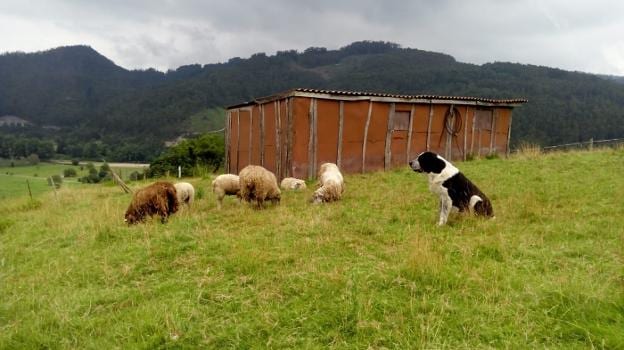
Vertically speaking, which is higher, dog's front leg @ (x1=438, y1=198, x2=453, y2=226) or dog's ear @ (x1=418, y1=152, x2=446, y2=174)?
dog's ear @ (x1=418, y1=152, x2=446, y2=174)

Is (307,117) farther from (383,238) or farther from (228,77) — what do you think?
(228,77)

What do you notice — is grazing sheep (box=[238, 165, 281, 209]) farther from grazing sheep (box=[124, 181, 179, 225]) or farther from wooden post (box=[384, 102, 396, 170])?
wooden post (box=[384, 102, 396, 170])

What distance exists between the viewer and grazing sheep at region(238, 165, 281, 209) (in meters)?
9.63

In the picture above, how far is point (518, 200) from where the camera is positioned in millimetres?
8836

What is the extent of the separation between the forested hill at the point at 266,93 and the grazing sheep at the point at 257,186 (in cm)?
5390

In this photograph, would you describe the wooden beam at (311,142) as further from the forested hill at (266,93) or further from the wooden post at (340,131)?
the forested hill at (266,93)

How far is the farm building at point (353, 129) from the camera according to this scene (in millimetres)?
14953

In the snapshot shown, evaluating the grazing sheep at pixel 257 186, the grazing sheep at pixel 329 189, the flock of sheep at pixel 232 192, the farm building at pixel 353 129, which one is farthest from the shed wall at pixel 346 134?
the grazing sheep at pixel 257 186

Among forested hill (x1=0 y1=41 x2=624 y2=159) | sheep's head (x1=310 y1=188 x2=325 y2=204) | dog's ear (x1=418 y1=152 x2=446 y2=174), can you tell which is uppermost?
forested hill (x1=0 y1=41 x2=624 y2=159)

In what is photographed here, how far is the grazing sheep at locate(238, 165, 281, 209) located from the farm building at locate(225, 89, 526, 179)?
4817mm

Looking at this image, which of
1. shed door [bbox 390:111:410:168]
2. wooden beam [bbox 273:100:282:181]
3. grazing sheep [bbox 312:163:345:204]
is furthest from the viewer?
shed door [bbox 390:111:410:168]

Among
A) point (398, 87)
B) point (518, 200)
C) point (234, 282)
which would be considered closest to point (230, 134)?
point (518, 200)

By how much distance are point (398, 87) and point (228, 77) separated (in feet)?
225

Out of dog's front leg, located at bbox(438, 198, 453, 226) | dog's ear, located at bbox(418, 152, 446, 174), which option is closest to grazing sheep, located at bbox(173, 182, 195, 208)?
dog's ear, located at bbox(418, 152, 446, 174)
